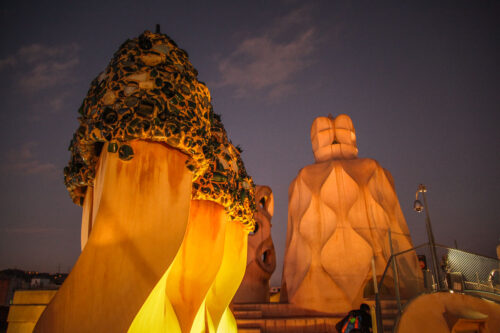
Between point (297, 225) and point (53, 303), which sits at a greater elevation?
point (297, 225)

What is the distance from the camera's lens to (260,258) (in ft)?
49.1

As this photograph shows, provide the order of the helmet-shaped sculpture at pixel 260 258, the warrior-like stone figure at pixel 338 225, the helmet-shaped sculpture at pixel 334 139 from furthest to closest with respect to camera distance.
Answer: the helmet-shaped sculpture at pixel 334 139 < the helmet-shaped sculpture at pixel 260 258 < the warrior-like stone figure at pixel 338 225

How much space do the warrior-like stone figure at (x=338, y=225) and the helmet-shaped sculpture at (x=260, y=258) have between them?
30.5 inches

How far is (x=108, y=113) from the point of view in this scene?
2.86 meters

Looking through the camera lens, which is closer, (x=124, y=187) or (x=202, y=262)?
(x=124, y=187)

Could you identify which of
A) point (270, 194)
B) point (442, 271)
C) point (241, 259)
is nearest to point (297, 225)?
point (270, 194)

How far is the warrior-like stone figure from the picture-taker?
12.8 m

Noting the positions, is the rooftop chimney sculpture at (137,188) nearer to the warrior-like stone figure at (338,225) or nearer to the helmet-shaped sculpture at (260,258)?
the warrior-like stone figure at (338,225)

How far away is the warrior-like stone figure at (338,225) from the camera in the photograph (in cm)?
1283

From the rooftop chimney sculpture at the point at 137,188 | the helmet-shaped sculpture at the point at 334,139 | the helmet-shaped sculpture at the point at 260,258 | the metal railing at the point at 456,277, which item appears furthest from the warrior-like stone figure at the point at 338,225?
the rooftop chimney sculpture at the point at 137,188

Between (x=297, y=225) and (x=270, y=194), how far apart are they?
1.85 meters

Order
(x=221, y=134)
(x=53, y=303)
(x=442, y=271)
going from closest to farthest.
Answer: (x=53, y=303) < (x=221, y=134) < (x=442, y=271)

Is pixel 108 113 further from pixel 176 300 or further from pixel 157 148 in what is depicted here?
pixel 176 300

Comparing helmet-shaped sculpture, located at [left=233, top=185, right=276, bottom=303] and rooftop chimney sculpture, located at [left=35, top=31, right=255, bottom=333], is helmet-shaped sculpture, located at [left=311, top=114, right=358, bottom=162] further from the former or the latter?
rooftop chimney sculpture, located at [left=35, top=31, right=255, bottom=333]
